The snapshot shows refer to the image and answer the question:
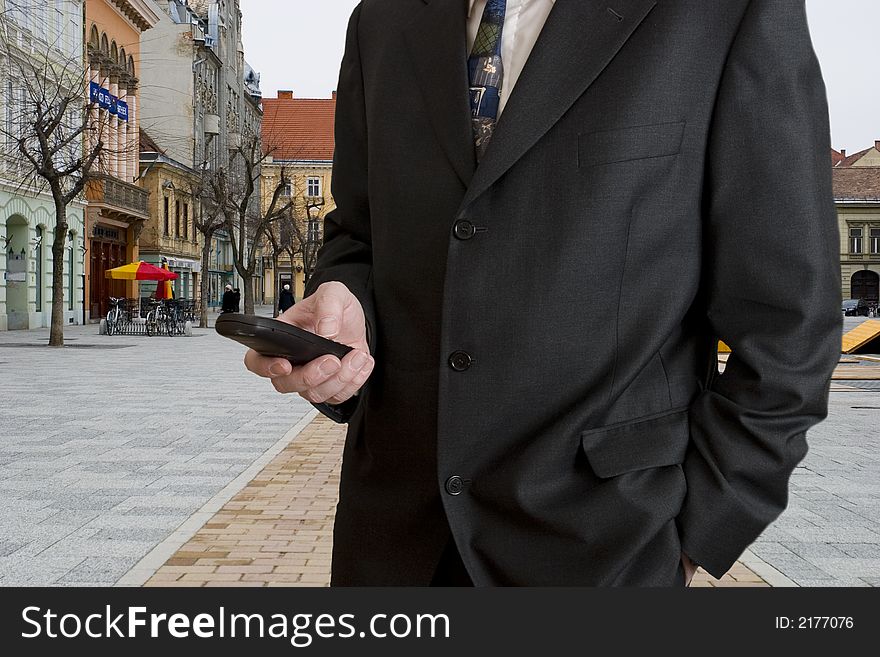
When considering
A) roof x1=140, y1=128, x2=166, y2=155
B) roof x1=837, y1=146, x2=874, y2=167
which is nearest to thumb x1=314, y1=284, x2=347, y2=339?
roof x1=140, y1=128, x2=166, y2=155

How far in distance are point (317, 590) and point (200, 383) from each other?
1472 cm

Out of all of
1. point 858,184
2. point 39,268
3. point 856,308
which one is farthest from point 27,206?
point 858,184

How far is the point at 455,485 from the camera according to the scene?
1.68m

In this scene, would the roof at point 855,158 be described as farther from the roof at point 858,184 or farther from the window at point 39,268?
the window at point 39,268

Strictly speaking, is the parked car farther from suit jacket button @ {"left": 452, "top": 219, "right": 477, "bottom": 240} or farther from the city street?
suit jacket button @ {"left": 452, "top": 219, "right": 477, "bottom": 240}

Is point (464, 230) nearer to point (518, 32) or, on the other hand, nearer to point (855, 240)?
point (518, 32)

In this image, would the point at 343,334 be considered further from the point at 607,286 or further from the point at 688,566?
the point at 688,566

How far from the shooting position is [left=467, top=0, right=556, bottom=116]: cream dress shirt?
5.89 feet

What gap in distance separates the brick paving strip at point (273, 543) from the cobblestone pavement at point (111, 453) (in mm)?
246

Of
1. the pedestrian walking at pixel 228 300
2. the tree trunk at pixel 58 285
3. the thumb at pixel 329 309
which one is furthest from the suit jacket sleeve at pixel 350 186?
the pedestrian walking at pixel 228 300

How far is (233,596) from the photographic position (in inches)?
72.2

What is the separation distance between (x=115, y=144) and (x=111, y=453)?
37047mm

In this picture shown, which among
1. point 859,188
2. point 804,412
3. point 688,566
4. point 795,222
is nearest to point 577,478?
point 688,566

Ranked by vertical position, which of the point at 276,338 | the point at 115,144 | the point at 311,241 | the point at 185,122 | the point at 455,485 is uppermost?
the point at 185,122
